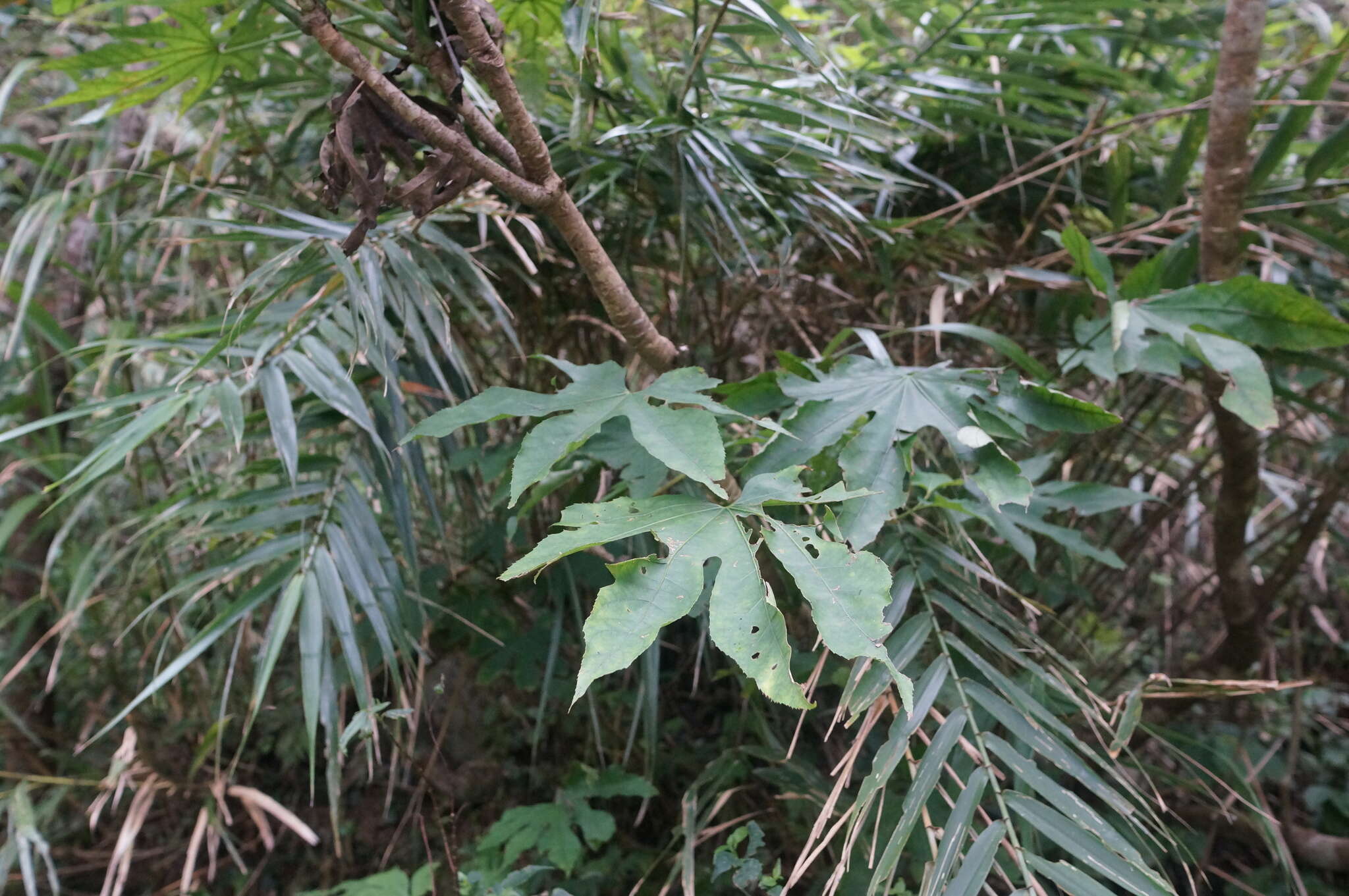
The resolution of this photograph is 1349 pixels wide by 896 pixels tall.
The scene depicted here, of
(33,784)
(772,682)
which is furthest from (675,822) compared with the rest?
(33,784)

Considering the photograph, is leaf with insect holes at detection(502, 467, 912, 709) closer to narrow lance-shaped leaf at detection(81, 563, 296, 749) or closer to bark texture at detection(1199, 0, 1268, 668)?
narrow lance-shaped leaf at detection(81, 563, 296, 749)

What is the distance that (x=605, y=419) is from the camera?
56cm

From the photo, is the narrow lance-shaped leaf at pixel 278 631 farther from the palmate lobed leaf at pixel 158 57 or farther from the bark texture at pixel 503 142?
the palmate lobed leaf at pixel 158 57

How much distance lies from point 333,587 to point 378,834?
2.76 feet

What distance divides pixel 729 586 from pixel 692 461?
0.33 feet

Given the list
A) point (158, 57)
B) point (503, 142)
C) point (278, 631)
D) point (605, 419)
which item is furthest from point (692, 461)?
point (158, 57)

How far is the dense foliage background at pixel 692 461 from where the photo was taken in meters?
0.60

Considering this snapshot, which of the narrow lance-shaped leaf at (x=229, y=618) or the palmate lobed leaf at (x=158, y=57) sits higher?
the palmate lobed leaf at (x=158, y=57)

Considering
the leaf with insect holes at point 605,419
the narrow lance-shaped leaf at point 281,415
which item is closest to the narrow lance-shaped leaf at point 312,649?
the narrow lance-shaped leaf at point 281,415

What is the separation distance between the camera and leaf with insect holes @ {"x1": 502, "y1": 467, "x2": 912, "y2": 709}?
1.31ft

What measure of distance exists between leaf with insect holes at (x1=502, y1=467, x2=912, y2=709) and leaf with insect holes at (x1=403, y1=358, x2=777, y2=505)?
34 millimetres

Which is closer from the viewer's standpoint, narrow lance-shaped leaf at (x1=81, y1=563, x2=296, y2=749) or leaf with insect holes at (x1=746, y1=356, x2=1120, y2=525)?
leaf with insect holes at (x1=746, y1=356, x2=1120, y2=525)

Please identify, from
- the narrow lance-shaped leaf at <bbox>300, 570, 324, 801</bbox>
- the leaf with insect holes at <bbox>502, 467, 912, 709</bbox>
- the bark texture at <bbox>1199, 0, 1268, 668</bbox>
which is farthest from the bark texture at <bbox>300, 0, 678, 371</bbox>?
the bark texture at <bbox>1199, 0, 1268, 668</bbox>

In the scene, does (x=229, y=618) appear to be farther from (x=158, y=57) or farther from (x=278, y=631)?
(x=158, y=57)
